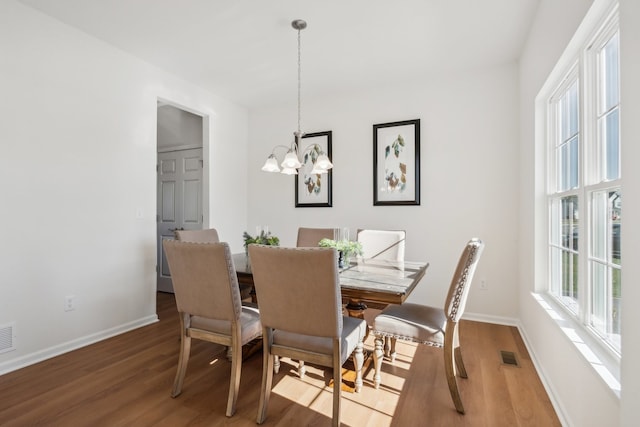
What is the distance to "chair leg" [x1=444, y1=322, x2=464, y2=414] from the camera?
1806 millimetres

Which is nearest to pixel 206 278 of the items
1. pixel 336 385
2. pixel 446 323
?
pixel 336 385

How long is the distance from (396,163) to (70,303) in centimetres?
341

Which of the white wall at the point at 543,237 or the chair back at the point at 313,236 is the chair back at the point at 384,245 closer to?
the chair back at the point at 313,236

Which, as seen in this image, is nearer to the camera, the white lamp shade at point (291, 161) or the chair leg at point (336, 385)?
the chair leg at point (336, 385)

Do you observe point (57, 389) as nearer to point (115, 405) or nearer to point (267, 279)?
point (115, 405)

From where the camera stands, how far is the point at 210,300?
1868mm

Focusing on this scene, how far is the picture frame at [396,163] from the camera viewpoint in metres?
3.66

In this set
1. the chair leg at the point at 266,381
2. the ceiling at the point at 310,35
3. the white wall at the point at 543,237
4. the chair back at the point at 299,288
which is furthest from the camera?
the ceiling at the point at 310,35

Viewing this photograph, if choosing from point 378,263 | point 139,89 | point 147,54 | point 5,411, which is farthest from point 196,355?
point 147,54

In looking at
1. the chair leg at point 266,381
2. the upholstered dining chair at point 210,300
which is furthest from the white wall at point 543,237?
the upholstered dining chair at point 210,300

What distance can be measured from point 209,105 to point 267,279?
3130 millimetres

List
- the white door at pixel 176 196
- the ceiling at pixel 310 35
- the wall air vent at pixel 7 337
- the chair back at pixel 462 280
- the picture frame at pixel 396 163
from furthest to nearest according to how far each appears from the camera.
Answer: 1. the white door at pixel 176 196
2. the picture frame at pixel 396 163
3. the ceiling at pixel 310 35
4. the wall air vent at pixel 7 337
5. the chair back at pixel 462 280

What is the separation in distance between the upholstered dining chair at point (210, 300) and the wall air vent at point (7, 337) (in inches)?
53.8

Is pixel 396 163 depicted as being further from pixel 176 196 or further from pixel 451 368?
pixel 176 196
